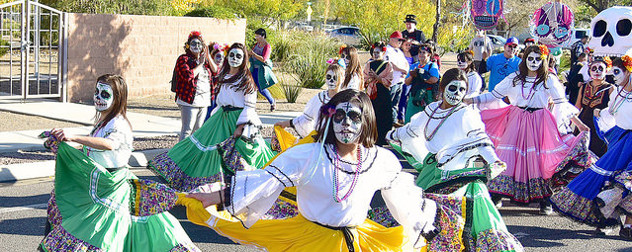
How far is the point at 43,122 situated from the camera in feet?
42.7

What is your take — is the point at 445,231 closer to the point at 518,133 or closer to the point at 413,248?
the point at 413,248

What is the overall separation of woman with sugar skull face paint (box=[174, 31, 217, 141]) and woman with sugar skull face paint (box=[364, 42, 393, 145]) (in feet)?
8.02

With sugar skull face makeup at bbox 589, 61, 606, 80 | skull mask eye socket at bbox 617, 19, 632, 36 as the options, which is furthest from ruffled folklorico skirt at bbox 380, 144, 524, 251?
skull mask eye socket at bbox 617, 19, 632, 36

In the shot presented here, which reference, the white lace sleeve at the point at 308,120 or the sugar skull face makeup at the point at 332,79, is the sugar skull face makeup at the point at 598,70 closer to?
the sugar skull face makeup at the point at 332,79

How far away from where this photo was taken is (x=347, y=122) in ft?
14.7

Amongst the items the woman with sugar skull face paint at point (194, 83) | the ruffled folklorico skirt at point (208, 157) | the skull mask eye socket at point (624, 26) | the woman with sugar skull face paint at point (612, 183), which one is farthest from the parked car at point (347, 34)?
the woman with sugar skull face paint at point (612, 183)

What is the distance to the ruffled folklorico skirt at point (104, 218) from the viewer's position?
5.37 metres

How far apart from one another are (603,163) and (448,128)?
2.18 m

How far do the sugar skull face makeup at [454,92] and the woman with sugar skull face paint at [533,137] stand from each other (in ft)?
6.50

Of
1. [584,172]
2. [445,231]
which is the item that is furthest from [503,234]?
[584,172]

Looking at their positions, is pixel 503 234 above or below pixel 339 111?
below

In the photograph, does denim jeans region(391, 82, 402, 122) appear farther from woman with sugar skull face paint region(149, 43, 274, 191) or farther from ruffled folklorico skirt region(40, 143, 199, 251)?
ruffled folklorico skirt region(40, 143, 199, 251)

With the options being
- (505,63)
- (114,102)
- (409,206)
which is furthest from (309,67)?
(409,206)

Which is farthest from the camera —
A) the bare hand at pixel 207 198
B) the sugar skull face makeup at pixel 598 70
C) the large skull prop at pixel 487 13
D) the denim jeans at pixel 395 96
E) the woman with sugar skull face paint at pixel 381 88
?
the large skull prop at pixel 487 13
